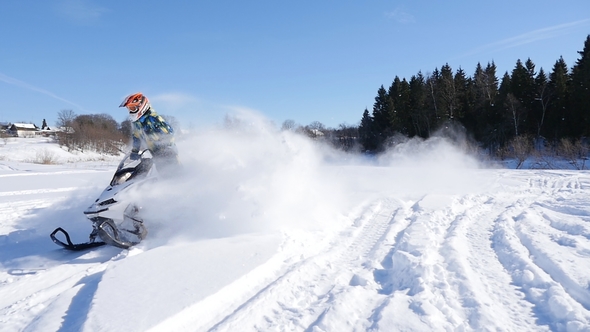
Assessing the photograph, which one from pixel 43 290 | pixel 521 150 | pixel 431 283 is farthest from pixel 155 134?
pixel 521 150

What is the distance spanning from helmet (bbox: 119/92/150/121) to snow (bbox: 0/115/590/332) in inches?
46.2

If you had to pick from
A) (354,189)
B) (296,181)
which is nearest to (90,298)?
(296,181)

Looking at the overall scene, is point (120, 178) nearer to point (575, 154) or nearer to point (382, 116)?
point (575, 154)

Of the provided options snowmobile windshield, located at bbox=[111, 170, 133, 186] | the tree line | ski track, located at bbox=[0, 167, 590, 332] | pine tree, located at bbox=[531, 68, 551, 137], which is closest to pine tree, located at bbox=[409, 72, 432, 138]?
the tree line

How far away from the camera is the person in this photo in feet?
18.9

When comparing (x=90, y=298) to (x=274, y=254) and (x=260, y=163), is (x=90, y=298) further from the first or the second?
(x=260, y=163)

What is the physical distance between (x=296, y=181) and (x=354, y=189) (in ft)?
11.9

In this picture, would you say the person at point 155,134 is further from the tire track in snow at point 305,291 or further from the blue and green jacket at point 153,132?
the tire track in snow at point 305,291

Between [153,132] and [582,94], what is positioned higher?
[582,94]

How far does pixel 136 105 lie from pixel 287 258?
3.76 meters

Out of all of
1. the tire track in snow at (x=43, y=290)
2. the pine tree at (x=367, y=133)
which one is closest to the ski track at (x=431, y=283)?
the tire track in snow at (x=43, y=290)

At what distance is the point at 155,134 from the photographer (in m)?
5.78

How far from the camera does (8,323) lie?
2.93 metres

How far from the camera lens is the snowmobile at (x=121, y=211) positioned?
4705mm
